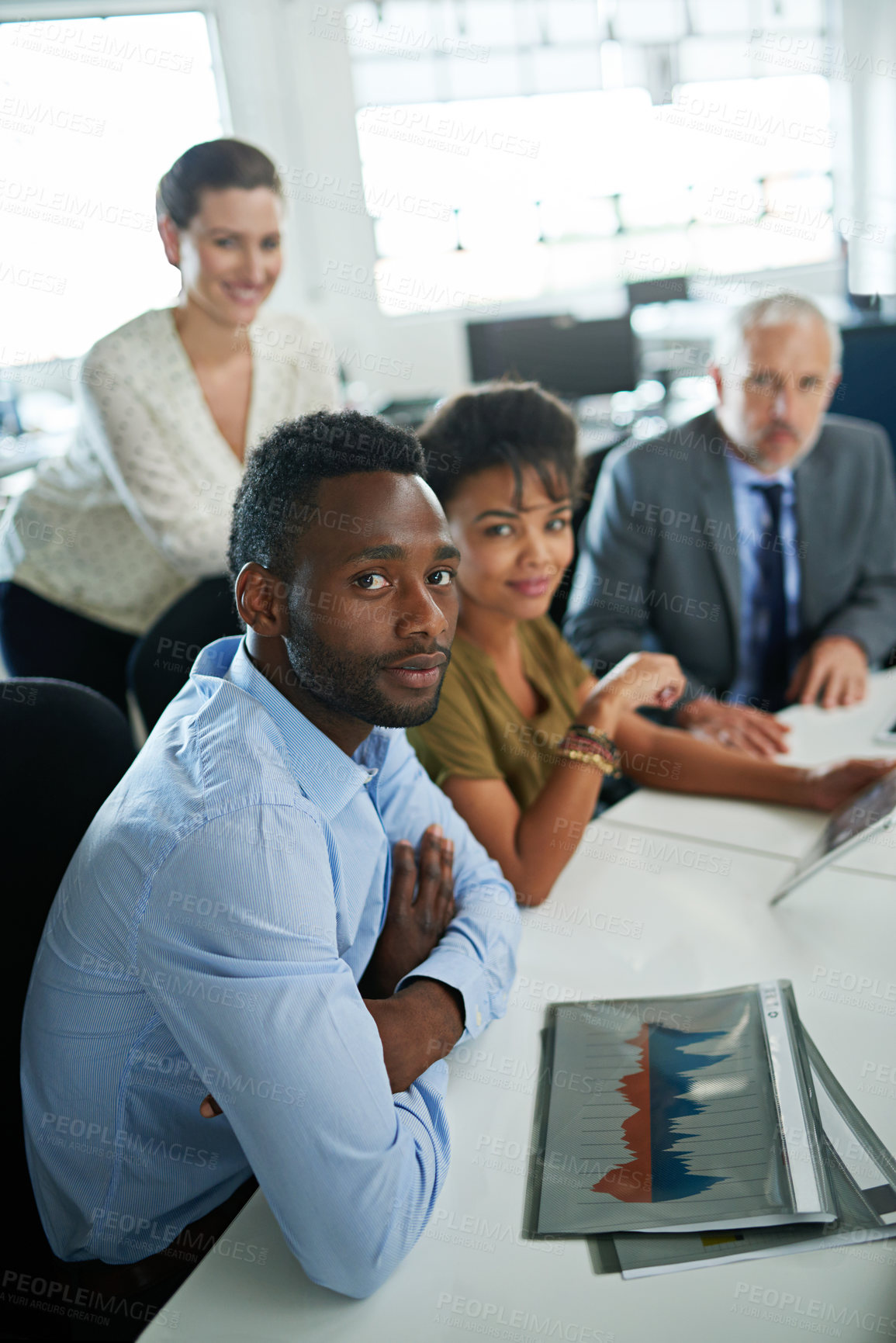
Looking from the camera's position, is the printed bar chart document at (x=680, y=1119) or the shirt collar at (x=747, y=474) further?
the shirt collar at (x=747, y=474)

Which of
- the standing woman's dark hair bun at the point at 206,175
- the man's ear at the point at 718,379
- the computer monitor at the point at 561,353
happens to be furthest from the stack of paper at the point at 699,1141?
the computer monitor at the point at 561,353

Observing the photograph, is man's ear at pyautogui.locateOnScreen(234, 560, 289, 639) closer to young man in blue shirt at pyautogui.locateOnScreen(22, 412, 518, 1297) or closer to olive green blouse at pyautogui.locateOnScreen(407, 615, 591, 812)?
young man in blue shirt at pyautogui.locateOnScreen(22, 412, 518, 1297)

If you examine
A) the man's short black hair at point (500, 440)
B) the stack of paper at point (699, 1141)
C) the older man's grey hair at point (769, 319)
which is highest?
the older man's grey hair at point (769, 319)

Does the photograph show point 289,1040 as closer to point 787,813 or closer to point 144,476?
point 787,813

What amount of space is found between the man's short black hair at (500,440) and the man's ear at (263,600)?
0.59m

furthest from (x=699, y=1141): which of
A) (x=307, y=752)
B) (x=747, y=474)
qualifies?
(x=747, y=474)

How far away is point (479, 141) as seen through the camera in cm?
719

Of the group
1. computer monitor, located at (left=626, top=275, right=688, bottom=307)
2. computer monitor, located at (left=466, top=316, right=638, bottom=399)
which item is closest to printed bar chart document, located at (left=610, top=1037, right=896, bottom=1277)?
computer monitor, located at (left=466, top=316, right=638, bottom=399)

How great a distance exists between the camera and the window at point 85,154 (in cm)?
387

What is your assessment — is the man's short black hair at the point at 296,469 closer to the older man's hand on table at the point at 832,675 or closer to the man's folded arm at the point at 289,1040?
the man's folded arm at the point at 289,1040

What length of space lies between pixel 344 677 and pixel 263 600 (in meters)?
0.11

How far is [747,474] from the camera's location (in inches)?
86.0

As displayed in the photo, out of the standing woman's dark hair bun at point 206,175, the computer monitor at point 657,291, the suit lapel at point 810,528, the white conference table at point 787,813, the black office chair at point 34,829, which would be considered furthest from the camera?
the computer monitor at point 657,291

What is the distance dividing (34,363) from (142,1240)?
5133mm
